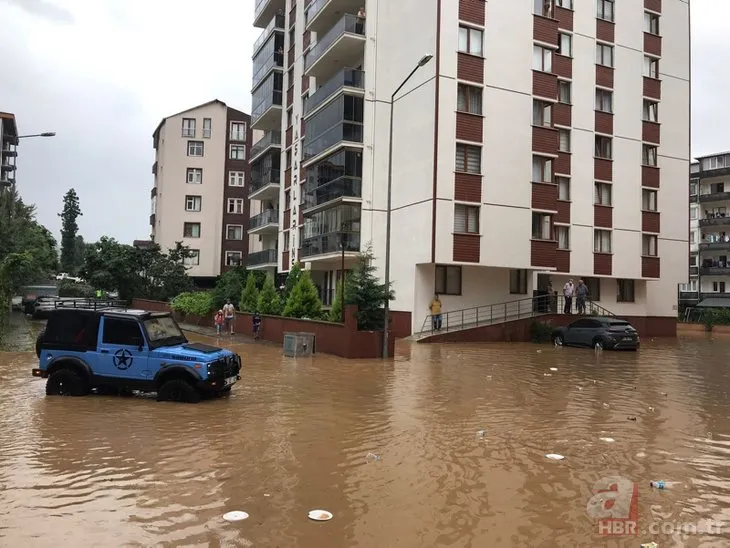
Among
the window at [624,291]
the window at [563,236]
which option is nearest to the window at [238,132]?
the window at [563,236]

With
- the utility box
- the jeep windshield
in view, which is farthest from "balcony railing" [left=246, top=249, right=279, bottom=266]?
the jeep windshield

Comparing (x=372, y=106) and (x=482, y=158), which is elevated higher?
(x=372, y=106)

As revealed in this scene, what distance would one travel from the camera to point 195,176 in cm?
→ 5859

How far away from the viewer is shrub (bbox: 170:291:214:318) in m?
35.1

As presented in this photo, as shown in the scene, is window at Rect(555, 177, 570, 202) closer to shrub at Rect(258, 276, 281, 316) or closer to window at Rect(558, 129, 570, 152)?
window at Rect(558, 129, 570, 152)

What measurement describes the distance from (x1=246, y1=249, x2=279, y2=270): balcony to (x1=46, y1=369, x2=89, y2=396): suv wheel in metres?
32.0

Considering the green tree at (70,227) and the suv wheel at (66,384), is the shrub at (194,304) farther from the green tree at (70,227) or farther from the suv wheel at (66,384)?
the green tree at (70,227)

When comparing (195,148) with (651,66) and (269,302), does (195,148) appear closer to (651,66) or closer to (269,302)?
(269,302)

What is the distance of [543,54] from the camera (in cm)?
3008

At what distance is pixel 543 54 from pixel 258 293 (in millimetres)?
18759

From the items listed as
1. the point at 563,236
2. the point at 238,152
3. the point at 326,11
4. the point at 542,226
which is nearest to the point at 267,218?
the point at 238,152

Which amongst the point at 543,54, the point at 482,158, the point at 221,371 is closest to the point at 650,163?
the point at 543,54

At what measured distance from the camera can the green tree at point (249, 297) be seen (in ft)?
101

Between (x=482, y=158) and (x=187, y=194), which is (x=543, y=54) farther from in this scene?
(x=187, y=194)
